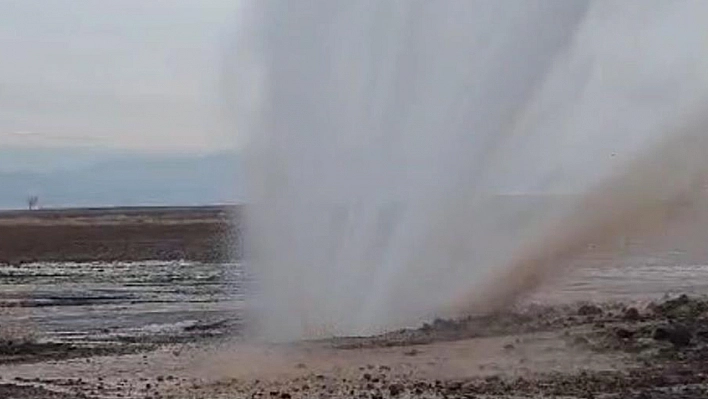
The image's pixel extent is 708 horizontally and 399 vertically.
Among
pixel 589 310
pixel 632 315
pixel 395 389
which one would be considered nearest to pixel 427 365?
pixel 395 389

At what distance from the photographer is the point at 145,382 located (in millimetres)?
17766

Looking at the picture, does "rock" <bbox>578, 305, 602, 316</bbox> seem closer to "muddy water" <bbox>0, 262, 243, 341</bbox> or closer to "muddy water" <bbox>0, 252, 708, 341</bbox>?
"muddy water" <bbox>0, 252, 708, 341</bbox>

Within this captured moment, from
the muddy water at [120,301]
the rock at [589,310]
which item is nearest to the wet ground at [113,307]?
the muddy water at [120,301]

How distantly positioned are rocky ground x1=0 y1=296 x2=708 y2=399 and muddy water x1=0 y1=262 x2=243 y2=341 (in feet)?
10.9

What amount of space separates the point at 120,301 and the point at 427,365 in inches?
642

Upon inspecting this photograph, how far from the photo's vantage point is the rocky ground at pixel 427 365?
16750 mm

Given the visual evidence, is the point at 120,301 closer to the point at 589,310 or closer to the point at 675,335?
the point at 589,310

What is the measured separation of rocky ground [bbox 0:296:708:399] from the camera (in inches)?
659

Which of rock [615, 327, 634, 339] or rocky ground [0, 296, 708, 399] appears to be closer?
rocky ground [0, 296, 708, 399]

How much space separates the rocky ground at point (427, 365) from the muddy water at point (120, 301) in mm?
3309

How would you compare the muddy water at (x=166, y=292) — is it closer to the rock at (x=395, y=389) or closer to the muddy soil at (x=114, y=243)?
the muddy soil at (x=114, y=243)

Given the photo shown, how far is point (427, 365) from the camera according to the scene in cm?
1883

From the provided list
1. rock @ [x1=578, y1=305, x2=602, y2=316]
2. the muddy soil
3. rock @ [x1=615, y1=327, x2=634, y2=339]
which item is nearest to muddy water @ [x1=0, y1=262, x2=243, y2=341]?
the muddy soil

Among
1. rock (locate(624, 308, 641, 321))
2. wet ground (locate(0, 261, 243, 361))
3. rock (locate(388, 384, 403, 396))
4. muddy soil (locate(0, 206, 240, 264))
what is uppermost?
muddy soil (locate(0, 206, 240, 264))
